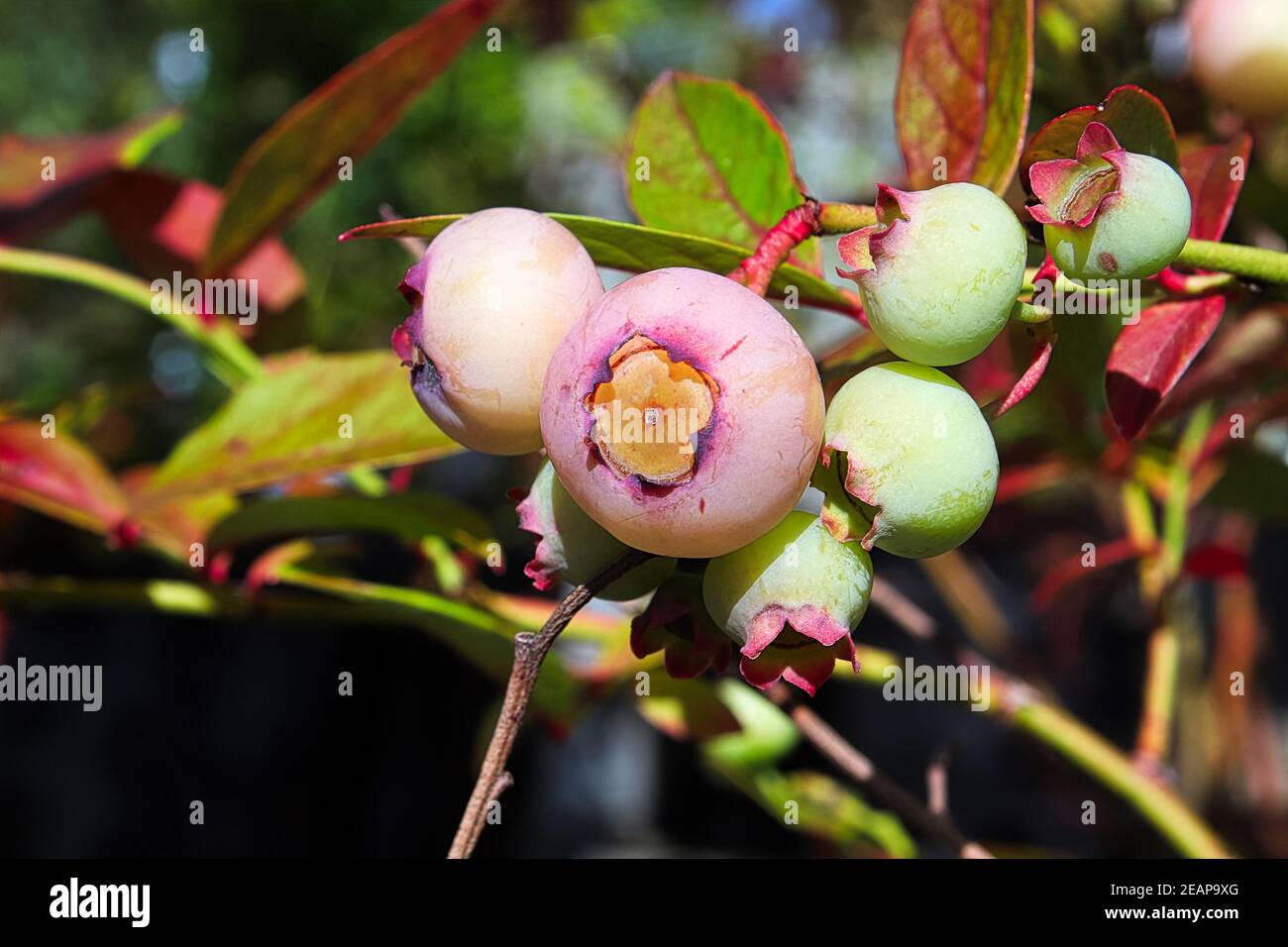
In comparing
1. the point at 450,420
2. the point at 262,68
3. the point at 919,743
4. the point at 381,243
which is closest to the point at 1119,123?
the point at 450,420

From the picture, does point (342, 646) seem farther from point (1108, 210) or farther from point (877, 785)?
point (1108, 210)

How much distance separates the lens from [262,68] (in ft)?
4.71

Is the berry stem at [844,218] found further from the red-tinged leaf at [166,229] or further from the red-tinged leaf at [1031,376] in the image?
the red-tinged leaf at [166,229]

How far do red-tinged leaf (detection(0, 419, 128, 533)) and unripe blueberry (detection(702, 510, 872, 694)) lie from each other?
0.29 meters

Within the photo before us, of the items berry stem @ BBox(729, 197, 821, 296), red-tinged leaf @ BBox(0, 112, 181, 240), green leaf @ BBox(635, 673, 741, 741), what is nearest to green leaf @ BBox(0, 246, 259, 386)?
red-tinged leaf @ BBox(0, 112, 181, 240)

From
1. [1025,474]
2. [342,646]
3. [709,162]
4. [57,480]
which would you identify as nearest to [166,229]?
[57,480]

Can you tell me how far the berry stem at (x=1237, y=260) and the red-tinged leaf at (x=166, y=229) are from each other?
43cm

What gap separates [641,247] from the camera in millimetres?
256

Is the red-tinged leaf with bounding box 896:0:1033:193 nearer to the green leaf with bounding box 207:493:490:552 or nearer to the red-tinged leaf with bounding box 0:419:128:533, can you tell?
the green leaf with bounding box 207:493:490:552

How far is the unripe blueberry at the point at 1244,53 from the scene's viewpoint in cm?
39

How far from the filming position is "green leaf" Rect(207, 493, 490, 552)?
419mm

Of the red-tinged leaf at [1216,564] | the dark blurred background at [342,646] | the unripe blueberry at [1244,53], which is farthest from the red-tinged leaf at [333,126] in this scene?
the dark blurred background at [342,646]

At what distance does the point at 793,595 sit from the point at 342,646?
1.37 metres

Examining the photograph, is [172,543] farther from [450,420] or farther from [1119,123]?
[1119,123]
